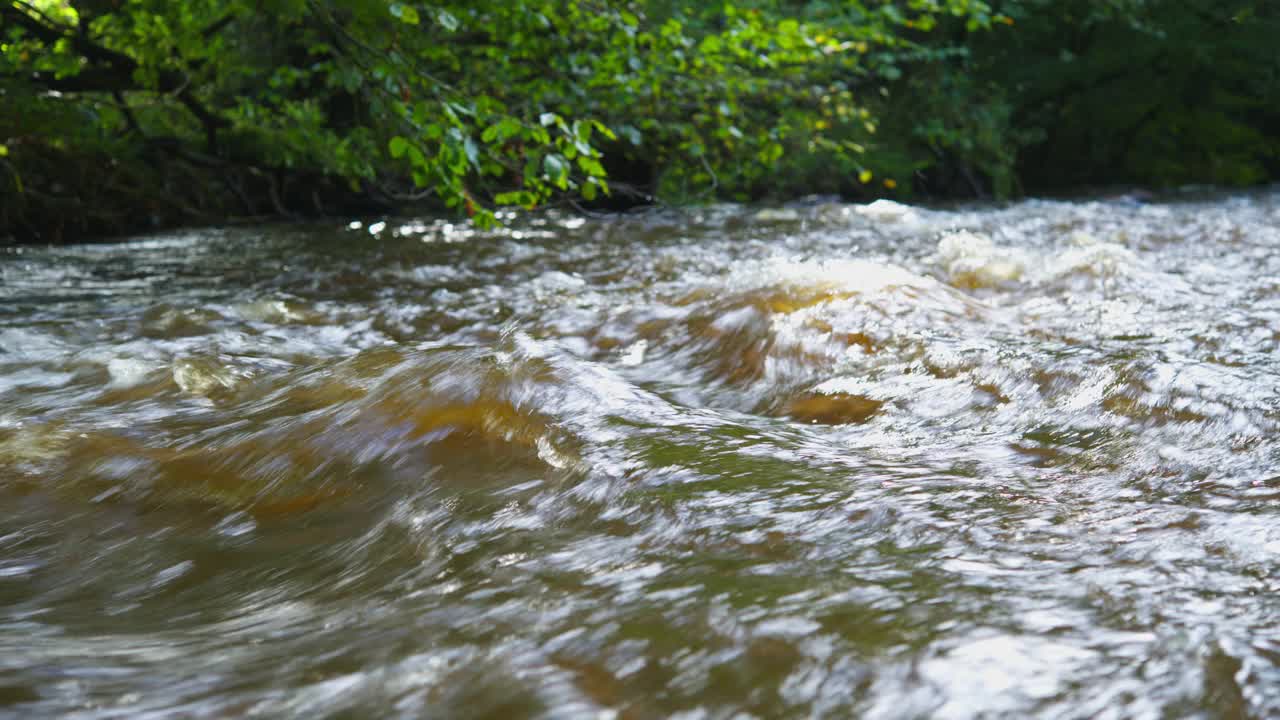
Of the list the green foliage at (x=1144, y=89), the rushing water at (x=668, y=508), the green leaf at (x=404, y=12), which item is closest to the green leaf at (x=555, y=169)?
the rushing water at (x=668, y=508)

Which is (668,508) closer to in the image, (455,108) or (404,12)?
(455,108)

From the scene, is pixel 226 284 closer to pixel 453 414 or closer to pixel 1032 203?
pixel 453 414

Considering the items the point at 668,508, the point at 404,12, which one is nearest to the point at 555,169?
the point at 404,12

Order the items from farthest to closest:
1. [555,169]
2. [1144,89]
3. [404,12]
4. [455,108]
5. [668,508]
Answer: [1144,89] < [404,12] < [455,108] < [555,169] < [668,508]

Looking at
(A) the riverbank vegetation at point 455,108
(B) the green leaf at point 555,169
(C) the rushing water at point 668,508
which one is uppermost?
(A) the riverbank vegetation at point 455,108

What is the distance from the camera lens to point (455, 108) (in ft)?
14.8

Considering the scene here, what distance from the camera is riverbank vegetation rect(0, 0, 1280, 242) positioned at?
5.14m

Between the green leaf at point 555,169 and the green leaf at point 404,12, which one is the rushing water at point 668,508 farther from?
the green leaf at point 404,12

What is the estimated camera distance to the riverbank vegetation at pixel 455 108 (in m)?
5.14

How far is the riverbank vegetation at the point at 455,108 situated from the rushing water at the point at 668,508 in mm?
1515

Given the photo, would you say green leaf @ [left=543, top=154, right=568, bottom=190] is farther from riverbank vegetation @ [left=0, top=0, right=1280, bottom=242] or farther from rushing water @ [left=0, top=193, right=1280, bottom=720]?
rushing water @ [left=0, top=193, right=1280, bottom=720]

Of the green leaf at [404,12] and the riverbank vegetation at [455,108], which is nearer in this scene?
the green leaf at [404,12]

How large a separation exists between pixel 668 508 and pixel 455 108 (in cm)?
313

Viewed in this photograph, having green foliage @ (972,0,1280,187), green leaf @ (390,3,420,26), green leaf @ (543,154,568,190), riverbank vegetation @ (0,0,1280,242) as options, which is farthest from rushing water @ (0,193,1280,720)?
green foliage @ (972,0,1280,187)
